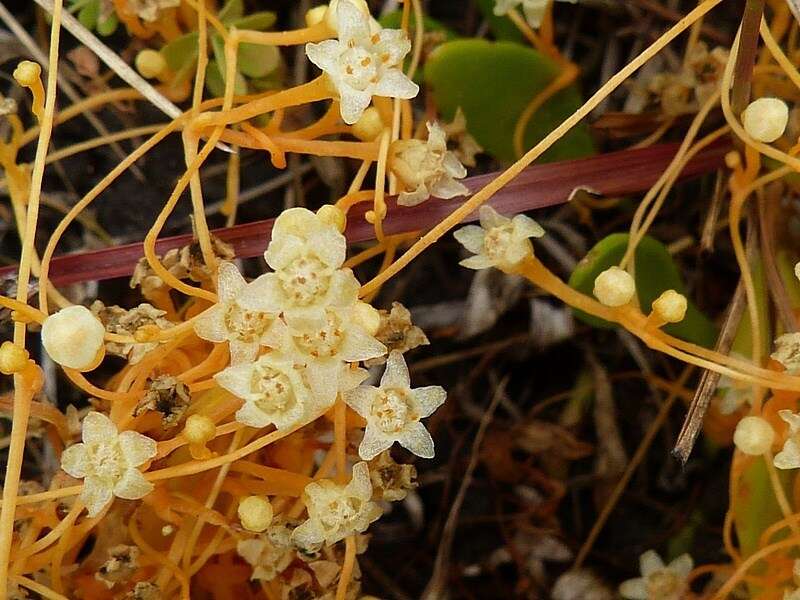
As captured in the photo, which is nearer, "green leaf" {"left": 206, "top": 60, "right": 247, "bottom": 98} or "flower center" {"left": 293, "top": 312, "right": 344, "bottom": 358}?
"flower center" {"left": 293, "top": 312, "right": 344, "bottom": 358}

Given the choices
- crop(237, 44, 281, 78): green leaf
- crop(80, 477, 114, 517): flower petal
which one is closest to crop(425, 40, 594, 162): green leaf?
crop(237, 44, 281, 78): green leaf

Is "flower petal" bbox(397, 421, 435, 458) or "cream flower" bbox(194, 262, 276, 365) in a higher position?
"cream flower" bbox(194, 262, 276, 365)

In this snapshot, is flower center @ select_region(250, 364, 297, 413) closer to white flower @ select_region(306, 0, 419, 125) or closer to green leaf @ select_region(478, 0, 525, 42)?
white flower @ select_region(306, 0, 419, 125)

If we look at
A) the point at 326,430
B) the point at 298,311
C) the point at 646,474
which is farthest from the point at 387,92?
the point at 646,474

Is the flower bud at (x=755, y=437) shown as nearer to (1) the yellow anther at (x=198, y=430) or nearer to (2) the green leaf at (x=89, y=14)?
(1) the yellow anther at (x=198, y=430)

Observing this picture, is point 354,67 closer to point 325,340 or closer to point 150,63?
point 325,340

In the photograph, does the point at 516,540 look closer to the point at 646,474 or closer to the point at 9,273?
the point at 646,474

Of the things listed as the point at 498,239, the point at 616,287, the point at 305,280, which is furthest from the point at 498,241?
the point at 305,280
